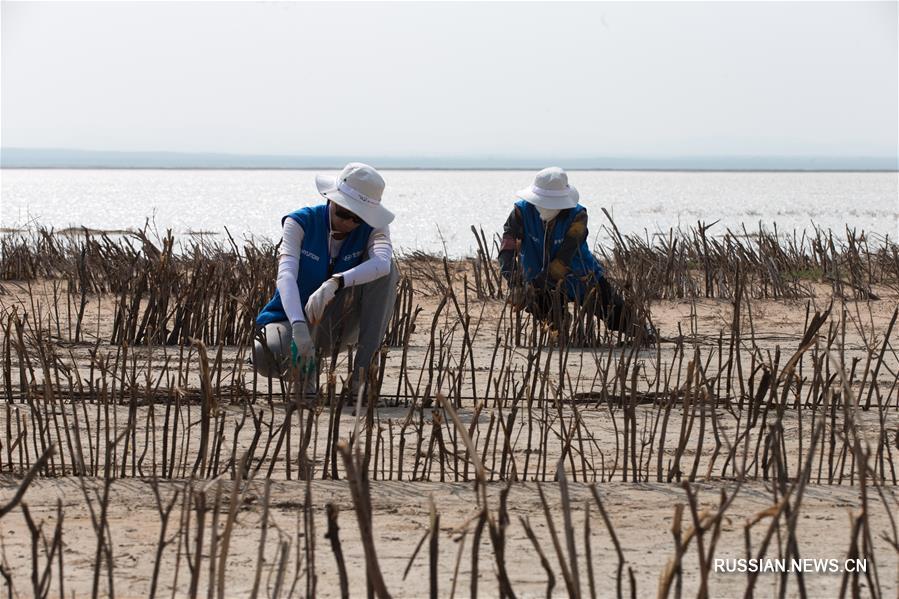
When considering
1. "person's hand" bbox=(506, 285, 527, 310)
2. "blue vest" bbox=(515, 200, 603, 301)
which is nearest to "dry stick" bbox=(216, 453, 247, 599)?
"person's hand" bbox=(506, 285, 527, 310)

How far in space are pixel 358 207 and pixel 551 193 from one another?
162 cm

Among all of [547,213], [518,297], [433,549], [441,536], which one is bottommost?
[441,536]

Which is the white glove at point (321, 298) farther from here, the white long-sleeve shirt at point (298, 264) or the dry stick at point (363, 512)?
the dry stick at point (363, 512)

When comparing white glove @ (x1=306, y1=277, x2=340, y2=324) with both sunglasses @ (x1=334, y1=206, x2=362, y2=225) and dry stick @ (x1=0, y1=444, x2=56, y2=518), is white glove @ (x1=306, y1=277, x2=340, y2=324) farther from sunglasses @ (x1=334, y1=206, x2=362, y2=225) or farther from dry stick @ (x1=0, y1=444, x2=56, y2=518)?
dry stick @ (x1=0, y1=444, x2=56, y2=518)

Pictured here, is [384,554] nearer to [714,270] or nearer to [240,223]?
[714,270]

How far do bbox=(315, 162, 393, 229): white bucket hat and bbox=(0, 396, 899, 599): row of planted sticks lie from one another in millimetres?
1384

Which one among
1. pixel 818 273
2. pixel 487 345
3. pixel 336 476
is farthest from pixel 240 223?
pixel 336 476

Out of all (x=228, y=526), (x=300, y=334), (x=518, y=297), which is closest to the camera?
(x=228, y=526)

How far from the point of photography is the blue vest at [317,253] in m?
4.07

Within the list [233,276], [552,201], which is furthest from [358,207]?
[233,276]

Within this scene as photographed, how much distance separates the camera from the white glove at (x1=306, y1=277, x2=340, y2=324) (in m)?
3.85

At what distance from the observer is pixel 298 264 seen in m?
4.02

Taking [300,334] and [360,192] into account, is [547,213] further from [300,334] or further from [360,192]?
[300,334]

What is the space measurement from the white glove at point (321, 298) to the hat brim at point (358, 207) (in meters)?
0.23
